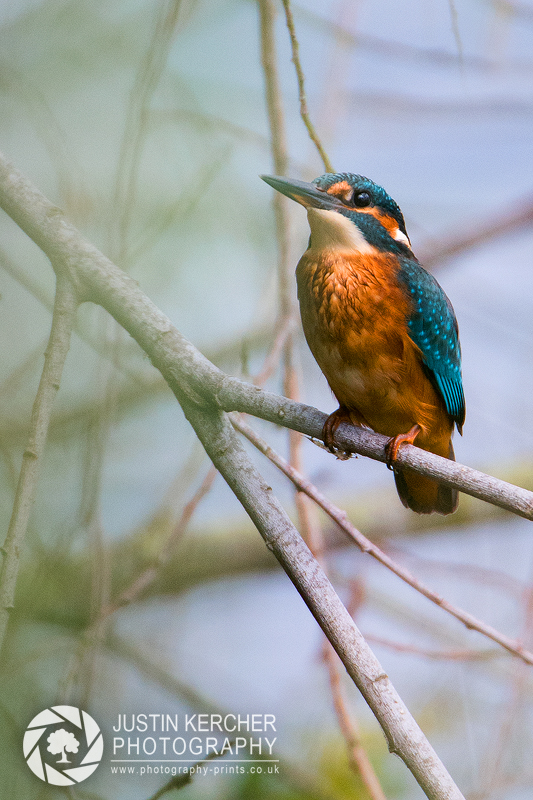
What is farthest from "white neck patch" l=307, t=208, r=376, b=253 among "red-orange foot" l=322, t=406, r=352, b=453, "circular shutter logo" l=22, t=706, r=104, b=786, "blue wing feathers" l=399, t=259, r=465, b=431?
"circular shutter logo" l=22, t=706, r=104, b=786

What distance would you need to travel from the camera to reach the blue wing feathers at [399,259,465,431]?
2.07m

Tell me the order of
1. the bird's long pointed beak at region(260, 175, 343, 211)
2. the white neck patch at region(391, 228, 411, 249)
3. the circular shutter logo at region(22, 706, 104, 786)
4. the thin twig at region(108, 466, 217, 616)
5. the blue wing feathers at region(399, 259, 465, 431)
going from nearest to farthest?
the circular shutter logo at region(22, 706, 104, 786), the thin twig at region(108, 466, 217, 616), the bird's long pointed beak at region(260, 175, 343, 211), the blue wing feathers at region(399, 259, 465, 431), the white neck patch at region(391, 228, 411, 249)

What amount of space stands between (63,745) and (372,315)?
132 cm

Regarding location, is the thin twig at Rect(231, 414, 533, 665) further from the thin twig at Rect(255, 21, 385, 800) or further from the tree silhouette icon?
the tree silhouette icon

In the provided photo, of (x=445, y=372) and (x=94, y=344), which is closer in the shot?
(x=94, y=344)

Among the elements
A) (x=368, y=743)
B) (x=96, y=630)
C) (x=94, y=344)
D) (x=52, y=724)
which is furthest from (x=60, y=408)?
(x=368, y=743)

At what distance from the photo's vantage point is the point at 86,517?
1848 mm

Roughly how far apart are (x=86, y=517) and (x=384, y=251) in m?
1.08

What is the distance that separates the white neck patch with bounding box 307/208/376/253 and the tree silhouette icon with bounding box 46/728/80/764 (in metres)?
1.41

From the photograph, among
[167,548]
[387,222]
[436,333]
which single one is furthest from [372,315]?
[167,548]

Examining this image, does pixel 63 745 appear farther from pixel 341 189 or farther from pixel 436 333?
pixel 341 189

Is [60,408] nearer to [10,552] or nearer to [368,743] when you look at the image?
[10,552]

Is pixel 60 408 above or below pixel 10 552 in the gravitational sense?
above

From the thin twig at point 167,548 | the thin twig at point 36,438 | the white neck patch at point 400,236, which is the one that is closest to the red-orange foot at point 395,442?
the thin twig at point 167,548
